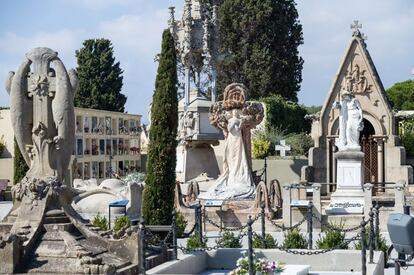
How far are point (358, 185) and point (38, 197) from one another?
15.1 m

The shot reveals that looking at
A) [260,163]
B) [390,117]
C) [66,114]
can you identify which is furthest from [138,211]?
[260,163]

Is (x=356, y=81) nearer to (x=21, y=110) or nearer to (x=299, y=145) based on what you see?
(x=299, y=145)

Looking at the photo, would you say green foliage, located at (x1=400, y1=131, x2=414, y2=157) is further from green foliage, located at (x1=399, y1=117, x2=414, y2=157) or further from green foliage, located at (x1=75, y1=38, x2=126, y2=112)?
green foliage, located at (x1=75, y1=38, x2=126, y2=112)

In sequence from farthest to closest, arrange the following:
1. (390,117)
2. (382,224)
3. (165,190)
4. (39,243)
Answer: (390,117) → (382,224) → (165,190) → (39,243)

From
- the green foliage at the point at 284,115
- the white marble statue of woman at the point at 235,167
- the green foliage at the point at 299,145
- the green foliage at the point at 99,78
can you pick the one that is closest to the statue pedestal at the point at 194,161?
the white marble statue of woman at the point at 235,167

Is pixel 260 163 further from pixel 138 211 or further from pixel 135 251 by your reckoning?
pixel 135 251

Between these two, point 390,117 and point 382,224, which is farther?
point 390,117

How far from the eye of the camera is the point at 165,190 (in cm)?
1906

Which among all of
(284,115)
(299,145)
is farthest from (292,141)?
(284,115)

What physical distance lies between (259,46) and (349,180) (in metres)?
27.9

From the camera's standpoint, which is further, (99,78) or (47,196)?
(99,78)

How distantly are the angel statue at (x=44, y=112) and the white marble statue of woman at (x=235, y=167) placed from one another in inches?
417

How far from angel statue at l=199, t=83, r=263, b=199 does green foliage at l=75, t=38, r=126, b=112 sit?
1558 inches

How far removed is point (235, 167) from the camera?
24.1 metres
